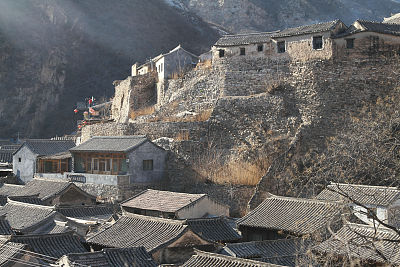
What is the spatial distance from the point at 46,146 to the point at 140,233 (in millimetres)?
Answer: 18161

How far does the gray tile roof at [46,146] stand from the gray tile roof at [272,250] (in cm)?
2014

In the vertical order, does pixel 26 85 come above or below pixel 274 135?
above

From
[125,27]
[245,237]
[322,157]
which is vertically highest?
[125,27]

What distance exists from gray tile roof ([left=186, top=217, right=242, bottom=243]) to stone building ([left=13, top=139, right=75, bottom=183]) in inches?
684

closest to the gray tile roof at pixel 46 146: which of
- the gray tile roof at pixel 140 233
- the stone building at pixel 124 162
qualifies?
the stone building at pixel 124 162

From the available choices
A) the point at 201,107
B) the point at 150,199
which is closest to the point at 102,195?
the point at 150,199

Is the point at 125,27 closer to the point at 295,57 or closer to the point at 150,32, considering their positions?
the point at 150,32

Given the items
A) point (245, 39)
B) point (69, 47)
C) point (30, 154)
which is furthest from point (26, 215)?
point (69, 47)

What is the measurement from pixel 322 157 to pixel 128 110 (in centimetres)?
1572

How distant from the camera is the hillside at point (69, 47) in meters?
62.9

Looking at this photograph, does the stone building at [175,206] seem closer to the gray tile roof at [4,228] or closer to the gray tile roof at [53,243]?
the gray tile roof at [53,243]

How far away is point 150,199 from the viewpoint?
23250 mm

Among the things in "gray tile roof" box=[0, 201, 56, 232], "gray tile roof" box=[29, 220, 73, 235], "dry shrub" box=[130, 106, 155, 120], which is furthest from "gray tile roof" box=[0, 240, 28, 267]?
"dry shrub" box=[130, 106, 155, 120]

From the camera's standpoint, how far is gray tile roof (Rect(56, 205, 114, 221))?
77.0ft
